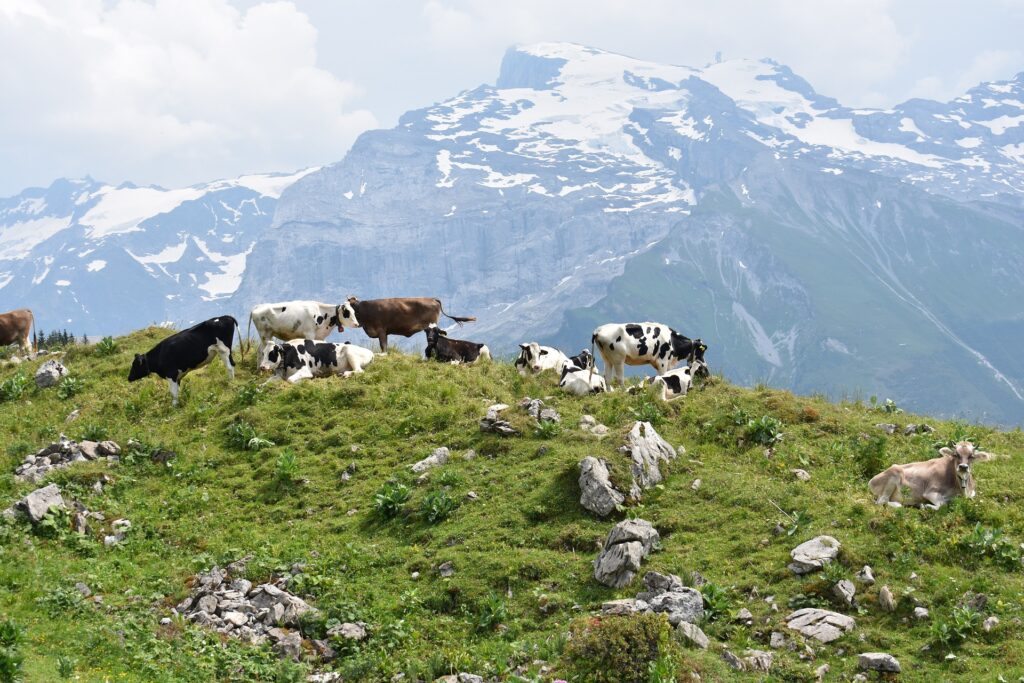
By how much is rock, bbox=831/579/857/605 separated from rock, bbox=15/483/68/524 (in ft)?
48.0

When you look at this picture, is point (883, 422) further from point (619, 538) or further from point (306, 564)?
point (306, 564)

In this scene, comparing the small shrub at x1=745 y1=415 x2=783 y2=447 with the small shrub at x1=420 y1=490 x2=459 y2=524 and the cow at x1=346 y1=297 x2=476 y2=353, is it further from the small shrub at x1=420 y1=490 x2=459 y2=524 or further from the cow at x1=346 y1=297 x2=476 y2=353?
the cow at x1=346 y1=297 x2=476 y2=353

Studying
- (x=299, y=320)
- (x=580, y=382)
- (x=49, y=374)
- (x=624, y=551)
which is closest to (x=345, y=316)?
(x=299, y=320)

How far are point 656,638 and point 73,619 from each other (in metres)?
8.97

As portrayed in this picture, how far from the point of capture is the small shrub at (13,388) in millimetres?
24594

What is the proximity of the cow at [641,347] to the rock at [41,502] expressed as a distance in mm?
15047

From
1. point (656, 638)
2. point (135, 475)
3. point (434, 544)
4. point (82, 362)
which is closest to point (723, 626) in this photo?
point (656, 638)

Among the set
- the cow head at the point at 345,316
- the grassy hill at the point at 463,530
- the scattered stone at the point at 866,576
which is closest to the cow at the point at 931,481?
the grassy hill at the point at 463,530

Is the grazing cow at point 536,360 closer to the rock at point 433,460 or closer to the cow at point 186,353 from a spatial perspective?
the rock at point 433,460

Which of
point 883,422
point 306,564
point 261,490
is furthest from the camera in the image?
point 883,422

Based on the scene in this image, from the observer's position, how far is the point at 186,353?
23750 mm

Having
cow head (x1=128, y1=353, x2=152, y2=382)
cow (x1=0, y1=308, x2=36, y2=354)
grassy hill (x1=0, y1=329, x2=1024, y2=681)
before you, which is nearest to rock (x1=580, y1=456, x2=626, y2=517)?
grassy hill (x1=0, y1=329, x2=1024, y2=681)

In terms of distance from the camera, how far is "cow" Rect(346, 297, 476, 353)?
29422 millimetres

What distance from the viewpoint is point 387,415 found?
21547 mm
